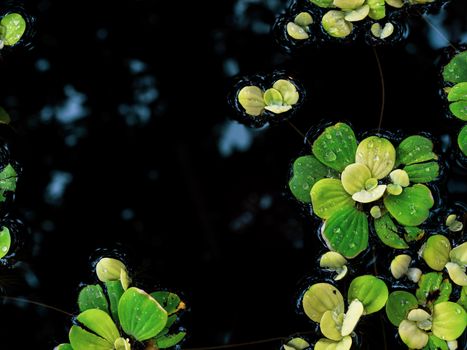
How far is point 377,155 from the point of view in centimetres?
143

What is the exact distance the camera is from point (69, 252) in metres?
1.58

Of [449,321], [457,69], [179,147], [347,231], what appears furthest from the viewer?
[179,147]

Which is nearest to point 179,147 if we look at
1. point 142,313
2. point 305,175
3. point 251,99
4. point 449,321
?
point 251,99

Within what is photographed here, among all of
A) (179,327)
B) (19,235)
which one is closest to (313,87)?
(179,327)

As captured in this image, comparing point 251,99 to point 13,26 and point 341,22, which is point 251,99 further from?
point 13,26

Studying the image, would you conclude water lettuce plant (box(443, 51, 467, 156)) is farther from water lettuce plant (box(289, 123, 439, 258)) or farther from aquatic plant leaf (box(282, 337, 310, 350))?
aquatic plant leaf (box(282, 337, 310, 350))

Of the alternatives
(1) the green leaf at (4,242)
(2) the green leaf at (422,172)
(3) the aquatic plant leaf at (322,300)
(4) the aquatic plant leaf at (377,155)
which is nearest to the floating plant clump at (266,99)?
(4) the aquatic plant leaf at (377,155)

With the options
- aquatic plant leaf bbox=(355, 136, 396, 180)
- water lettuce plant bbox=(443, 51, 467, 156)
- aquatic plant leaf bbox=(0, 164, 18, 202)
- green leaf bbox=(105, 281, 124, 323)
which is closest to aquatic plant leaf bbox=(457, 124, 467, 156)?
water lettuce plant bbox=(443, 51, 467, 156)

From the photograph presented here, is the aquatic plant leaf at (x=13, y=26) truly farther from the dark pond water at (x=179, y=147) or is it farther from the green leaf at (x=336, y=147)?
the green leaf at (x=336, y=147)

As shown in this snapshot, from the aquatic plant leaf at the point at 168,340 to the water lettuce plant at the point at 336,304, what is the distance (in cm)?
33

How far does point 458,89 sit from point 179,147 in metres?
0.81

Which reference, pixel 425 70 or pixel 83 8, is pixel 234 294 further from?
pixel 83 8

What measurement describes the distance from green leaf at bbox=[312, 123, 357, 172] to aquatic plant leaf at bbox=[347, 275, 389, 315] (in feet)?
0.94

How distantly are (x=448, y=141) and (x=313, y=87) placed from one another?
0.41 m
